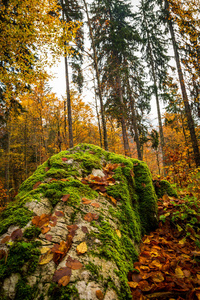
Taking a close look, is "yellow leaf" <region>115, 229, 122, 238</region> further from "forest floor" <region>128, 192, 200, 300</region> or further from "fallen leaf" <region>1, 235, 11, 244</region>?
"fallen leaf" <region>1, 235, 11, 244</region>

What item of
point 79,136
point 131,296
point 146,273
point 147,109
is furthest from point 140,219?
point 79,136

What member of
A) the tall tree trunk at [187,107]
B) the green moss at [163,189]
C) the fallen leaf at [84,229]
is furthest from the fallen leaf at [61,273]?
the tall tree trunk at [187,107]

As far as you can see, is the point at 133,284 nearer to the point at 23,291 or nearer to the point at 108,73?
the point at 23,291

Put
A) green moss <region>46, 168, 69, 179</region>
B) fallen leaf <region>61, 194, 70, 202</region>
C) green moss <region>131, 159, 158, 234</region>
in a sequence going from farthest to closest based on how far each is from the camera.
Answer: green moss <region>131, 159, 158, 234</region> → green moss <region>46, 168, 69, 179</region> → fallen leaf <region>61, 194, 70, 202</region>

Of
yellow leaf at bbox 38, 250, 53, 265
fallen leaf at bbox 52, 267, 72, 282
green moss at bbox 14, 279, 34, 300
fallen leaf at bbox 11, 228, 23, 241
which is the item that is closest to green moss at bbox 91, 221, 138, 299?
fallen leaf at bbox 52, 267, 72, 282

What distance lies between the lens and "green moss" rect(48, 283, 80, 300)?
3.28ft

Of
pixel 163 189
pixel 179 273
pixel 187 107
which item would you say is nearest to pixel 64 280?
pixel 179 273

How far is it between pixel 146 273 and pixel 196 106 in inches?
402

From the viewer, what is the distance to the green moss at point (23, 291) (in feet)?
3.15

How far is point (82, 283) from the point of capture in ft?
3.62

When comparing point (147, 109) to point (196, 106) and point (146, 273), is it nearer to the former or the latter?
point (196, 106)

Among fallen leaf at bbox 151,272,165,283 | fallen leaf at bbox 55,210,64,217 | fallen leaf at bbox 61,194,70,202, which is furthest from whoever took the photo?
fallen leaf at bbox 61,194,70,202

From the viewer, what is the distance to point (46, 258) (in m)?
1.17

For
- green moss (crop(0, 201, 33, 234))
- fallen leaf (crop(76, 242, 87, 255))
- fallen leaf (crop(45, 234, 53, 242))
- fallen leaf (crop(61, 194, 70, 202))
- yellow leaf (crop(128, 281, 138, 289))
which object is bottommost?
yellow leaf (crop(128, 281, 138, 289))
